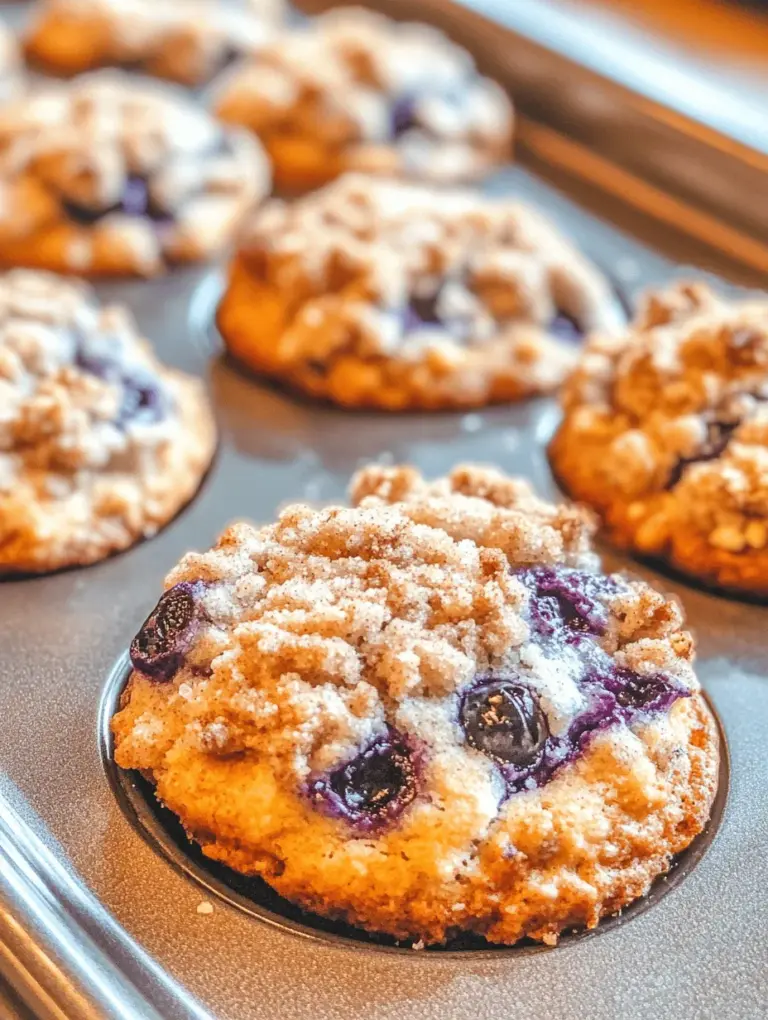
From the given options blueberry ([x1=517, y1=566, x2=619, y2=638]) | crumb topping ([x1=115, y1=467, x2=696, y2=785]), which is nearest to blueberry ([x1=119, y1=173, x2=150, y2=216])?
crumb topping ([x1=115, y1=467, x2=696, y2=785])

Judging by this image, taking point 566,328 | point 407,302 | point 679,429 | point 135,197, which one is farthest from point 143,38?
point 679,429

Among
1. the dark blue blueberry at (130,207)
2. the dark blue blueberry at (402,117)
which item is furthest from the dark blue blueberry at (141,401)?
the dark blue blueberry at (402,117)

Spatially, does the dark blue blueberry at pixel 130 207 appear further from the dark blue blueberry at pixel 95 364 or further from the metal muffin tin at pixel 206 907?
the metal muffin tin at pixel 206 907

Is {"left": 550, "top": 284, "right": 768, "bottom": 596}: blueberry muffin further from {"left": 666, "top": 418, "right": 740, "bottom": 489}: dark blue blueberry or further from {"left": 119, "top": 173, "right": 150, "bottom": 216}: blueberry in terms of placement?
{"left": 119, "top": 173, "right": 150, "bottom": 216}: blueberry

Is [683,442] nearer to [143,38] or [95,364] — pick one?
[95,364]

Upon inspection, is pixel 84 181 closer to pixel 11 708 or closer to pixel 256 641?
pixel 11 708

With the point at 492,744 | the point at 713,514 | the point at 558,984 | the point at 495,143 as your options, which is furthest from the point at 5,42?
the point at 558,984
